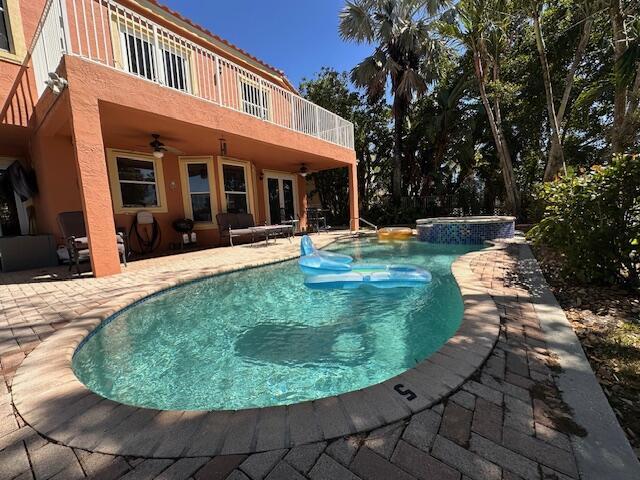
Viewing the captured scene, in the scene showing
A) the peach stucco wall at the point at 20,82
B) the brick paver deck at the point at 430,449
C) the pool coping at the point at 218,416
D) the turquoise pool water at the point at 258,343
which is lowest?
the turquoise pool water at the point at 258,343

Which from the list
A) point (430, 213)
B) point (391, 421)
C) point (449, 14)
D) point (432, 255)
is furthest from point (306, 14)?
point (391, 421)

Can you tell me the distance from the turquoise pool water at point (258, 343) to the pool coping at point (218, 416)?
616 mm

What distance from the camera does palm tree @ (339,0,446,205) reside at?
12.6 m

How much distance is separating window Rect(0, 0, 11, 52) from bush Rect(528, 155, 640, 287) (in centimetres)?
1036

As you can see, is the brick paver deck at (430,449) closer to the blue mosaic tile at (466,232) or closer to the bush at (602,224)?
the bush at (602,224)

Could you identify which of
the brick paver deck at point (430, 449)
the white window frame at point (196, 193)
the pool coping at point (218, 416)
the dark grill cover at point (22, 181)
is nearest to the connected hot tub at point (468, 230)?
the white window frame at point (196, 193)

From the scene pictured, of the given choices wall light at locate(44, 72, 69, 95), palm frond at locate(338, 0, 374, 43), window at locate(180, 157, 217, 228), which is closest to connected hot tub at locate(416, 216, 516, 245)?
window at locate(180, 157, 217, 228)

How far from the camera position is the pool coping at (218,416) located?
4.58 feet

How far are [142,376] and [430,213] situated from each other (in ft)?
49.1

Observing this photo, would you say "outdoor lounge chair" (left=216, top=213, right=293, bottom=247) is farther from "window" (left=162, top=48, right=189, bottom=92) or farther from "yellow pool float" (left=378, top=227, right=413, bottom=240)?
"window" (left=162, top=48, right=189, bottom=92)

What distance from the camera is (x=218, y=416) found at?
1.58 meters

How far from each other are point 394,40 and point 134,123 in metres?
11.9

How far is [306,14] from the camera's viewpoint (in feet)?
43.8

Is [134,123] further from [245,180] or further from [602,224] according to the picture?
[602,224]
